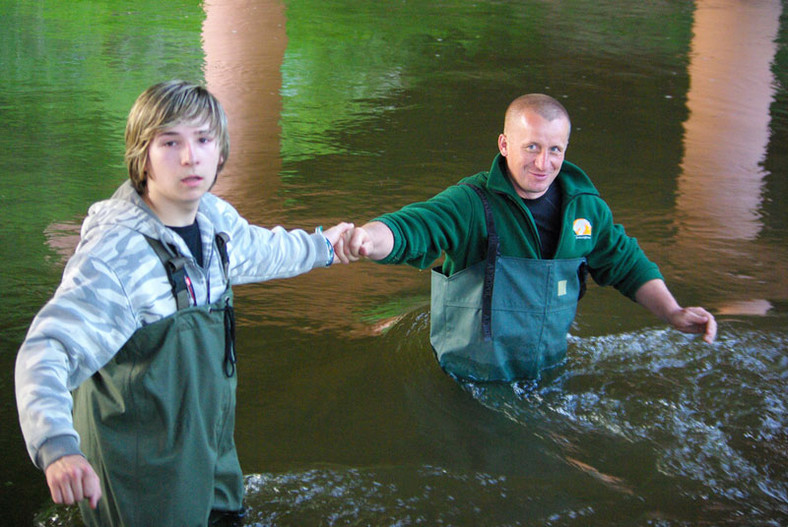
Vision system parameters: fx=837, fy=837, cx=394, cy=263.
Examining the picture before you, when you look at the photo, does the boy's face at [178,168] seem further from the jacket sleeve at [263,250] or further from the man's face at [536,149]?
the man's face at [536,149]

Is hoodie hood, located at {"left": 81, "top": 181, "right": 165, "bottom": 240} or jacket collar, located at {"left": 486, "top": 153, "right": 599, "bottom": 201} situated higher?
hoodie hood, located at {"left": 81, "top": 181, "right": 165, "bottom": 240}

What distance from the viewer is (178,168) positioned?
76.8 inches

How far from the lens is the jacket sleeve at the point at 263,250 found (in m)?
2.19

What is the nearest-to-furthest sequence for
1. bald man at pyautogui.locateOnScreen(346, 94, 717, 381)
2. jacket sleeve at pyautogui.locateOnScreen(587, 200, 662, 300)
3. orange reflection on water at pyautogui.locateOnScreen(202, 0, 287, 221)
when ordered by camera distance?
bald man at pyautogui.locateOnScreen(346, 94, 717, 381) → jacket sleeve at pyautogui.locateOnScreen(587, 200, 662, 300) → orange reflection on water at pyautogui.locateOnScreen(202, 0, 287, 221)

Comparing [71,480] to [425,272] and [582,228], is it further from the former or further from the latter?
[425,272]

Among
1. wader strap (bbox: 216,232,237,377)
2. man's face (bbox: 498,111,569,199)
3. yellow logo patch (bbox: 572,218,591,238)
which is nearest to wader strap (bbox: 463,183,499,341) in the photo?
man's face (bbox: 498,111,569,199)

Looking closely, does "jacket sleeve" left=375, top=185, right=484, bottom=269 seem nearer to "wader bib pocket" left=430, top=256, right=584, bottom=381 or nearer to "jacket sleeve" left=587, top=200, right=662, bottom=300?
"wader bib pocket" left=430, top=256, right=584, bottom=381

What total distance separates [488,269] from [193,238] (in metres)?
1.23

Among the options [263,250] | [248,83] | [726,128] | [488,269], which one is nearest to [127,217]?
[263,250]

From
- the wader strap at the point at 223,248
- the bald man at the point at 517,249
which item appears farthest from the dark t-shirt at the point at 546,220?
the wader strap at the point at 223,248

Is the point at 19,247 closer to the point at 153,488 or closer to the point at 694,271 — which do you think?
the point at 153,488

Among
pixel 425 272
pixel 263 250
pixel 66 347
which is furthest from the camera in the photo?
pixel 425 272

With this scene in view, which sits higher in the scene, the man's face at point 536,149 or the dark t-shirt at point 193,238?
the man's face at point 536,149

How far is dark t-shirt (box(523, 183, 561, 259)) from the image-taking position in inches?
120
